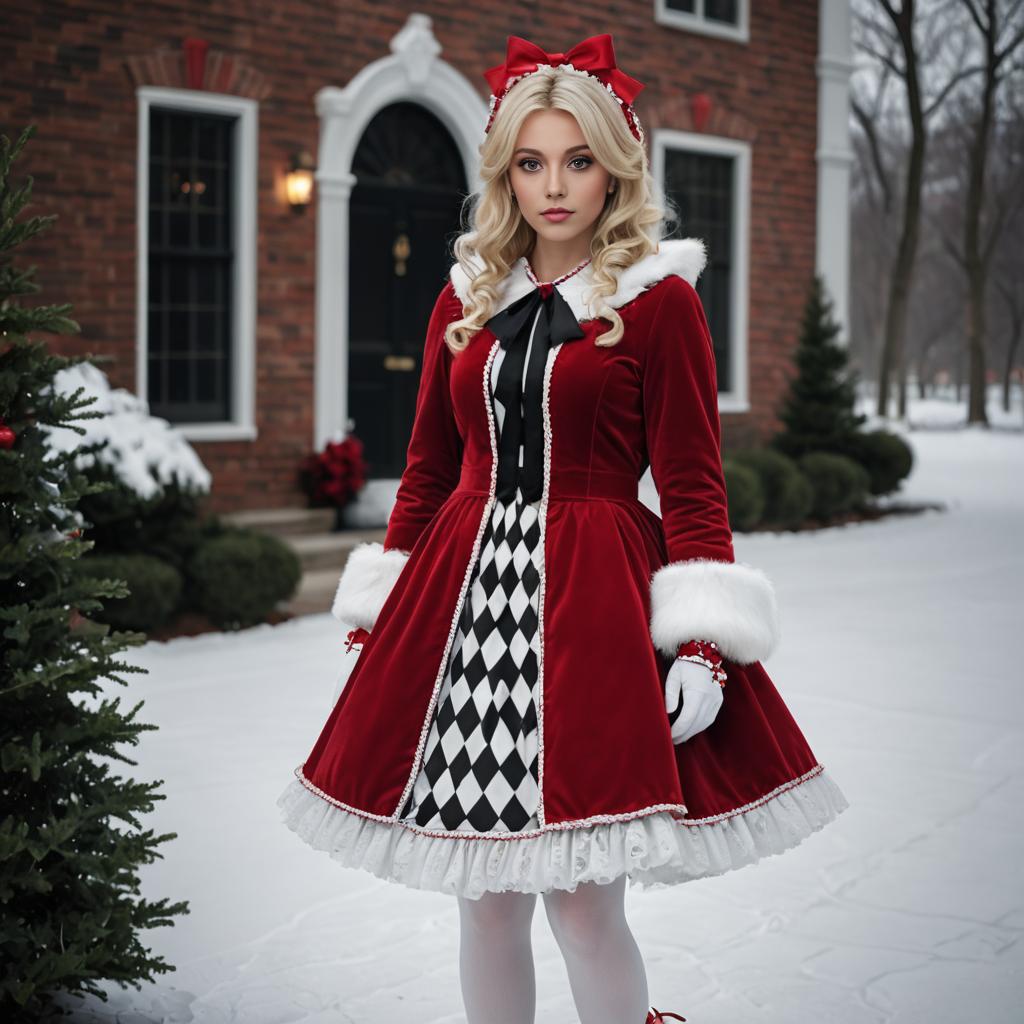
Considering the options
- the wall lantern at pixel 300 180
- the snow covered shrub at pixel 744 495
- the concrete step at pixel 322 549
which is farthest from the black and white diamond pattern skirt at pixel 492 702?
the snow covered shrub at pixel 744 495

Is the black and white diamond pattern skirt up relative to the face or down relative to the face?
down

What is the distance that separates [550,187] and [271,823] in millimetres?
2863

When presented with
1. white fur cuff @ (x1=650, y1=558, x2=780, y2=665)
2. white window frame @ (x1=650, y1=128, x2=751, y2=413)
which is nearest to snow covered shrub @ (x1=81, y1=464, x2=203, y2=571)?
white fur cuff @ (x1=650, y1=558, x2=780, y2=665)

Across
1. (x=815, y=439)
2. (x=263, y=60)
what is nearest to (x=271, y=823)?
(x=263, y=60)

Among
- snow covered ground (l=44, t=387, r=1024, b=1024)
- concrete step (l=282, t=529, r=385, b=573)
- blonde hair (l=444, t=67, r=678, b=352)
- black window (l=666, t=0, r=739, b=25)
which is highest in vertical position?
black window (l=666, t=0, r=739, b=25)

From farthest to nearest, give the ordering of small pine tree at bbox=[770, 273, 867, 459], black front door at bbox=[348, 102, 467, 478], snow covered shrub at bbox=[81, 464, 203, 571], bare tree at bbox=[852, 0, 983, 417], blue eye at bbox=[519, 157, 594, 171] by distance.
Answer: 1. bare tree at bbox=[852, 0, 983, 417]
2. small pine tree at bbox=[770, 273, 867, 459]
3. black front door at bbox=[348, 102, 467, 478]
4. snow covered shrub at bbox=[81, 464, 203, 571]
5. blue eye at bbox=[519, 157, 594, 171]

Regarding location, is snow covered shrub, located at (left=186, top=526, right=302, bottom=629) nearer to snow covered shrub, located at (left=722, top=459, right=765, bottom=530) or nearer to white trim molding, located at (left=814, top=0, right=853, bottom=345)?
snow covered shrub, located at (left=722, top=459, right=765, bottom=530)

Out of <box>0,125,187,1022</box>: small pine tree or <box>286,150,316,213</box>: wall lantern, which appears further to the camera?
<box>286,150,316,213</box>: wall lantern

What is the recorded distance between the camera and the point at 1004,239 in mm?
42281

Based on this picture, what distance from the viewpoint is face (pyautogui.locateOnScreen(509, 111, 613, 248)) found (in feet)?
8.58

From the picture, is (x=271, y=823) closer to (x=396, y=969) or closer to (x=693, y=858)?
(x=396, y=969)

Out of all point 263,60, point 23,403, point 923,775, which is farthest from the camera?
point 263,60

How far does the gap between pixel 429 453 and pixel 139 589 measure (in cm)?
495

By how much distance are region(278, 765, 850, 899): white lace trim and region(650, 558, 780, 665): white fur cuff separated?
0.25m
